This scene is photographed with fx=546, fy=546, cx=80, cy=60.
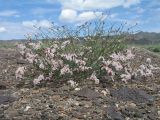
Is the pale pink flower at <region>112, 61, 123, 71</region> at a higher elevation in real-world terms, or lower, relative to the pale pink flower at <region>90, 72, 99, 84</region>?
higher

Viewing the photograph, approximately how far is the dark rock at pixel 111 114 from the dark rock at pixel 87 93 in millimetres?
766

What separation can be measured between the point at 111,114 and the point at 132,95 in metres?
1.31

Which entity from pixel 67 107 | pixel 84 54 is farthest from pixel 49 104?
pixel 84 54

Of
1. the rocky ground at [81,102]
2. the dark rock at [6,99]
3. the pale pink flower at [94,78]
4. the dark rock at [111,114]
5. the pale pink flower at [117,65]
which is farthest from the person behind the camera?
the pale pink flower at [117,65]

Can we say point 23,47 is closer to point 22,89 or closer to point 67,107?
point 22,89

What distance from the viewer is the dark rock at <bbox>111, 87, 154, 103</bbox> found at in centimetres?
1043

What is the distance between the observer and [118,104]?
10.1 m

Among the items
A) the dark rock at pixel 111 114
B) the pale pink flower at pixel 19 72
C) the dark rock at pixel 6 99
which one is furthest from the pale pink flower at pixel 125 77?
the dark rock at pixel 6 99

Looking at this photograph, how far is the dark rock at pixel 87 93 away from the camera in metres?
10.4

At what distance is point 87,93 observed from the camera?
10.5 m

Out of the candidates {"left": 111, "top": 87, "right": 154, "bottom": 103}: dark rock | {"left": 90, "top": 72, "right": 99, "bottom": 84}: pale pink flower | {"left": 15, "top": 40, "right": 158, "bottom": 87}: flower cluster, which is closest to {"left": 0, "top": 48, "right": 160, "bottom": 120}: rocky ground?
{"left": 111, "top": 87, "right": 154, "bottom": 103}: dark rock

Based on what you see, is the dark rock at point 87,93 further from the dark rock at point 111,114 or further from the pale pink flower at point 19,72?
the pale pink flower at point 19,72

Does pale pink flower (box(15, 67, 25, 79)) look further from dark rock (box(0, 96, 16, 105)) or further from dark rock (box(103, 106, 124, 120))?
dark rock (box(103, 106, 124, 120))

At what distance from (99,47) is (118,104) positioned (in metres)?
2.60
